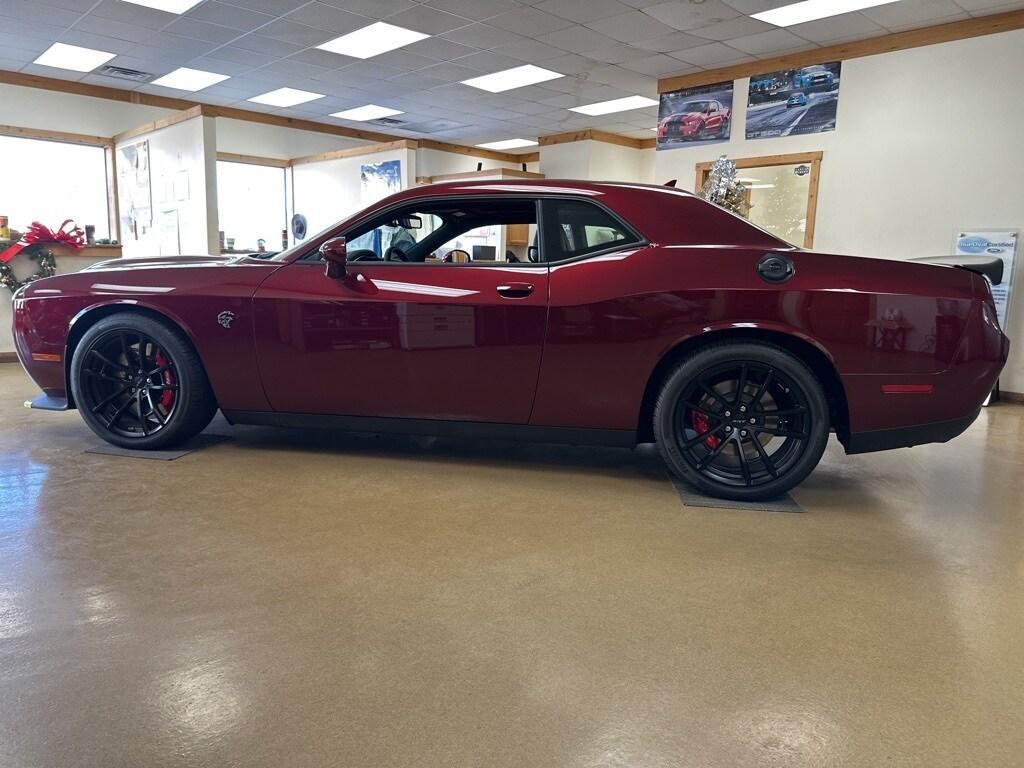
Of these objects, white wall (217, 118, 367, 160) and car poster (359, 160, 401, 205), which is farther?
white wall (217, 118, 367, 160)

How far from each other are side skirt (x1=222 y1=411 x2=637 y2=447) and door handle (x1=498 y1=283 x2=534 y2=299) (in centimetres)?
56

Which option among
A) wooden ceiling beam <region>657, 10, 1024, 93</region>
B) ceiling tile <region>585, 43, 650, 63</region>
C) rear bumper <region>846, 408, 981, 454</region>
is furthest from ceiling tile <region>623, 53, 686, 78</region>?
rear bumper <region>846, 408, 981, 454</region>

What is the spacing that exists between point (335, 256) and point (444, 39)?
562 centimetres

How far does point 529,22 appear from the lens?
6.77 metres

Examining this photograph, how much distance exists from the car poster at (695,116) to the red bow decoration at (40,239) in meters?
7.00

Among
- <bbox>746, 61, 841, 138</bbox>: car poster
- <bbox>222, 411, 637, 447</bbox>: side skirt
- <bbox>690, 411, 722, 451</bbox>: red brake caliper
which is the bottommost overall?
<bbox>222, 411, 637, 447</bbox>: side skirt

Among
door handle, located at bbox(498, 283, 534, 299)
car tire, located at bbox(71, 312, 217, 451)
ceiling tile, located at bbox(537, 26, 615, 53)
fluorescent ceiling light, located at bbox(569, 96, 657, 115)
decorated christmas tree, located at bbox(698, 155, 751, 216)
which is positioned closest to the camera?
door handle, located at bbox(498, 283, 534, 299)

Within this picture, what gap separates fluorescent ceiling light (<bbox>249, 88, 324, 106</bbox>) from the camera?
32.7 ft

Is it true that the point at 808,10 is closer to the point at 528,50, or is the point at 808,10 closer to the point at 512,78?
the point at 528,50

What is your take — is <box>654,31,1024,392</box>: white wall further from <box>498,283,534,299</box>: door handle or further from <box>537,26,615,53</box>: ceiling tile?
<box>498,283,534,299</box>: door handle

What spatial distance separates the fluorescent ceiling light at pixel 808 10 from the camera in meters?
6.06

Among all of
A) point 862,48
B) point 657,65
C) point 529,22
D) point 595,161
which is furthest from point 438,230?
point 595,161

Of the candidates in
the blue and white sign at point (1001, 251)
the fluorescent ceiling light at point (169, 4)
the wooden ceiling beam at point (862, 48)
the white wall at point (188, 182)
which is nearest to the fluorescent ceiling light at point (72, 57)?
the white wall at point (188, 182)

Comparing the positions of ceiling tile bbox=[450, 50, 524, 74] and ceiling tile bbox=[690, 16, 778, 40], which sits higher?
ceiling tile bbox=[450, 50, 524, 74]
